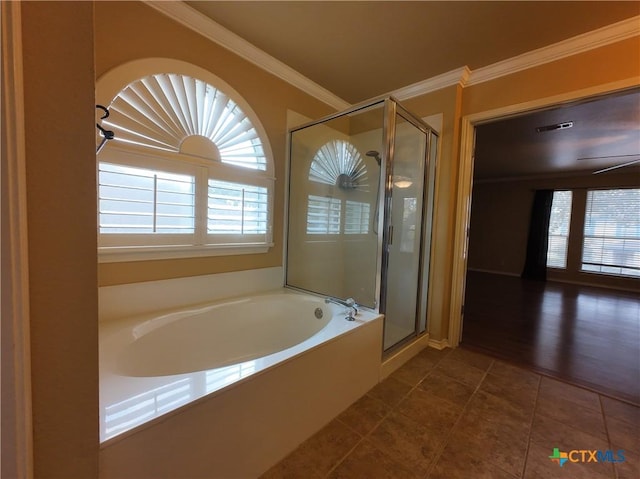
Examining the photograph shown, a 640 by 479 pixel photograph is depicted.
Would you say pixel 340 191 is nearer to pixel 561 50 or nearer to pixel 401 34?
pixel 401 34

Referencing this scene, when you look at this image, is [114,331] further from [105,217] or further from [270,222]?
[270,222]

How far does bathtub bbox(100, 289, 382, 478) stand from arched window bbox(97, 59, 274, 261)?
49 cm

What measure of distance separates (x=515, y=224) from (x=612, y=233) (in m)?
1.52

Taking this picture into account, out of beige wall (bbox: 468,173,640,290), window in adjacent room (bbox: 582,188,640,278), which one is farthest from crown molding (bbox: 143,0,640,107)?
window in adjacent room (bbox: 582,188,640,278)

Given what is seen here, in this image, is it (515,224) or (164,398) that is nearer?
(164,398)

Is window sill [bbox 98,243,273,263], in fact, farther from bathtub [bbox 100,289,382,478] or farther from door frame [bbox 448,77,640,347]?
door frame [bbox 448,77,640,347]

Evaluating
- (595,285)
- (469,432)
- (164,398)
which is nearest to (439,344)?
(469,432)

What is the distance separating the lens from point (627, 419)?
5.16ft

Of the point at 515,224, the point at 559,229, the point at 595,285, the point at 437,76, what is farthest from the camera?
the point at 515,224

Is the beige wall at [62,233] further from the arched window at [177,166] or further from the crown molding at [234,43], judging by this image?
the crown molding at [234,43]

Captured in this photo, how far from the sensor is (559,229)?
18.6 feet

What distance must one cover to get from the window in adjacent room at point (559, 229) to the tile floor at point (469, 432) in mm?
5072

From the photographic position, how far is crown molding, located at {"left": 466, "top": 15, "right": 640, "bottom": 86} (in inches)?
65.6

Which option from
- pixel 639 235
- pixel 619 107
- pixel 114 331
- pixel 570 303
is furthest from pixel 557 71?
pixel 639 235
